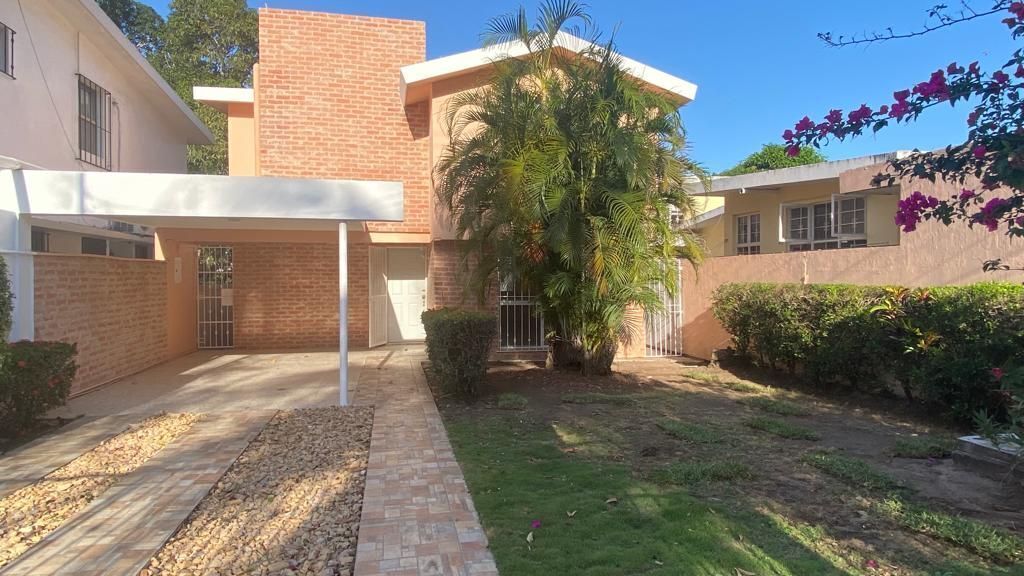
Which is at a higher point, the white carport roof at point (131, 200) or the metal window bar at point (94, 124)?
the metal window bar at point (94, 124)

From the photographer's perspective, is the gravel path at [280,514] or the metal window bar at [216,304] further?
the metal window bar at [216,304]

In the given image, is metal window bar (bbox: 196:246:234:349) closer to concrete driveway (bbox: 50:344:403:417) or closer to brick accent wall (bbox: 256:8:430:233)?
concrete driveway (bbox: 50:344:403:417)

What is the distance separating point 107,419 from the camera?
269 inches

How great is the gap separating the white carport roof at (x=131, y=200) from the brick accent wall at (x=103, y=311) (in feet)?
0.87

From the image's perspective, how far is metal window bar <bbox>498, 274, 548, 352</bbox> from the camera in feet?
37.2

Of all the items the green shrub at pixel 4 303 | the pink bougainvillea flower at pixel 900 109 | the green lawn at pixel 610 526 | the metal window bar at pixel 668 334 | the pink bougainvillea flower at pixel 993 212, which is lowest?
the green lawn at pixel 610 526

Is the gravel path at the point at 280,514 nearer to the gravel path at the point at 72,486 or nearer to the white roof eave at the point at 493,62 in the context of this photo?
the gravel path at the point at 72,486

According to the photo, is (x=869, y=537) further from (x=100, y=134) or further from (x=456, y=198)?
(x=100, y=134)

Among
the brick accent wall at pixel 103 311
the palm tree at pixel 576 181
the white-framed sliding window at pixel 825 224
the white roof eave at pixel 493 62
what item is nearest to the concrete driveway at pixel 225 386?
the brick accent wall at pixel 103 311

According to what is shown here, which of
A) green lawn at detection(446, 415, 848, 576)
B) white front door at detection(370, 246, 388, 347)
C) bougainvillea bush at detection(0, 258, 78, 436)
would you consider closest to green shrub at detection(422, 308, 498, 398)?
green lawn at detection(446, 415, 848, 576)

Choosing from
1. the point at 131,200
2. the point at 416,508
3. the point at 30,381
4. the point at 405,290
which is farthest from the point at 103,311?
the point at 416,508

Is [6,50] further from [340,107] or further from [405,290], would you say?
[405,290]

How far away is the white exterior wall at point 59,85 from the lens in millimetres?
7961

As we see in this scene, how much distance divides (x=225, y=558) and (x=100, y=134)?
9830 millimetres
